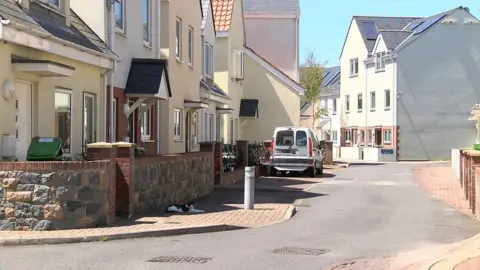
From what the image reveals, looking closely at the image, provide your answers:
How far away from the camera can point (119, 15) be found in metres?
16.8

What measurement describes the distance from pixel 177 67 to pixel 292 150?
8.76 metres

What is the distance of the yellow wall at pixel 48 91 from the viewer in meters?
11.3

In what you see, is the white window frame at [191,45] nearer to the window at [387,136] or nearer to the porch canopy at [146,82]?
the porch canopy at [146,82]

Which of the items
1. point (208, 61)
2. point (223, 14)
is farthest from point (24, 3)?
point (223, 14)

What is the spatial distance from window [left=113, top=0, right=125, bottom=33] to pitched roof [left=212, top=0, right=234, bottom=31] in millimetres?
15266

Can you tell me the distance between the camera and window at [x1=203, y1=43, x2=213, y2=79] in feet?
92.5

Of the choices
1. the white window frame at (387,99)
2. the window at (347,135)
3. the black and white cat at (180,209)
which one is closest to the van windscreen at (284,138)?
the black and white cat at (180,209)

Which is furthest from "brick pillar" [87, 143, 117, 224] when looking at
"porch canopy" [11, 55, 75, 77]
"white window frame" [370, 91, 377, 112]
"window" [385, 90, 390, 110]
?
"white window frame" [370, 91, 377, 112]

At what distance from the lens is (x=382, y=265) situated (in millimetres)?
8836

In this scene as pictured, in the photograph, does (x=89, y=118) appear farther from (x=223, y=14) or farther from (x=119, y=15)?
(x=223, y=14)

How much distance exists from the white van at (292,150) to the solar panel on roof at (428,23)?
26252 mm

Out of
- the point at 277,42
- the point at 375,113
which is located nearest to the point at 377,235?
the point at 277,42

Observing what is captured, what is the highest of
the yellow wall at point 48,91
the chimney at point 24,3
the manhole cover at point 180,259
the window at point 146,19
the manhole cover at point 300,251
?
the window at point 146,19

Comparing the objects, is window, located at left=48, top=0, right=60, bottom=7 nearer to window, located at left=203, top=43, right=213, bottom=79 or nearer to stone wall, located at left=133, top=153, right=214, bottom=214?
stone wall, located at left=133, top=153, right=214, bottom=214
